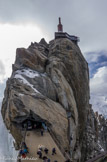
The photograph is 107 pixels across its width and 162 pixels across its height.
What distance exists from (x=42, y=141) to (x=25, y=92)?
6.94 metres

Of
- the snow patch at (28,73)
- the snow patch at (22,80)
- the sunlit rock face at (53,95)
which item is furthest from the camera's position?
the snow patch at (28,73)

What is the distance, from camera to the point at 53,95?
2189cm

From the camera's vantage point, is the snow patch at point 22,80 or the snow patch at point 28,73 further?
the snow patch at point 28,73

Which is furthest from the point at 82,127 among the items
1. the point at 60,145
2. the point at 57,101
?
the point at 60,145

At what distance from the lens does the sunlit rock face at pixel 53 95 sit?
702 inches

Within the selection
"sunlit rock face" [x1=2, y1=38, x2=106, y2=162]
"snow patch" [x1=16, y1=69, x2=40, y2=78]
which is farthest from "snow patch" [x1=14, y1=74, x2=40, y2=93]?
"snow patch" [x1=16, y1=69, x2=40, y2=78]

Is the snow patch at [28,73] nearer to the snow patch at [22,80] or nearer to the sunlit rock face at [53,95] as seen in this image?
the sunlit rock face at [53,95]


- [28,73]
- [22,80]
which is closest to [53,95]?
[22,80]

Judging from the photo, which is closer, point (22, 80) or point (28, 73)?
point (22, 80)

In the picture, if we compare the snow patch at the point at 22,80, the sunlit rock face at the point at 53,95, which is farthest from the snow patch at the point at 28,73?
the snow patch at the point at 22,80

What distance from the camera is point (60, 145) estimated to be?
17.0 metres

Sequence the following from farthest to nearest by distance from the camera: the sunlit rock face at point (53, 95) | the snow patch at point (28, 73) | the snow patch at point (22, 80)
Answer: the snow patch at point (28, 73), the snow patch at point (22, 80), the sunlit rock face at point (53, 95)

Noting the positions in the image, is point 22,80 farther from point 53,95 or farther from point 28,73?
point 53,95

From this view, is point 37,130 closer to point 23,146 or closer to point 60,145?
point 60,145
